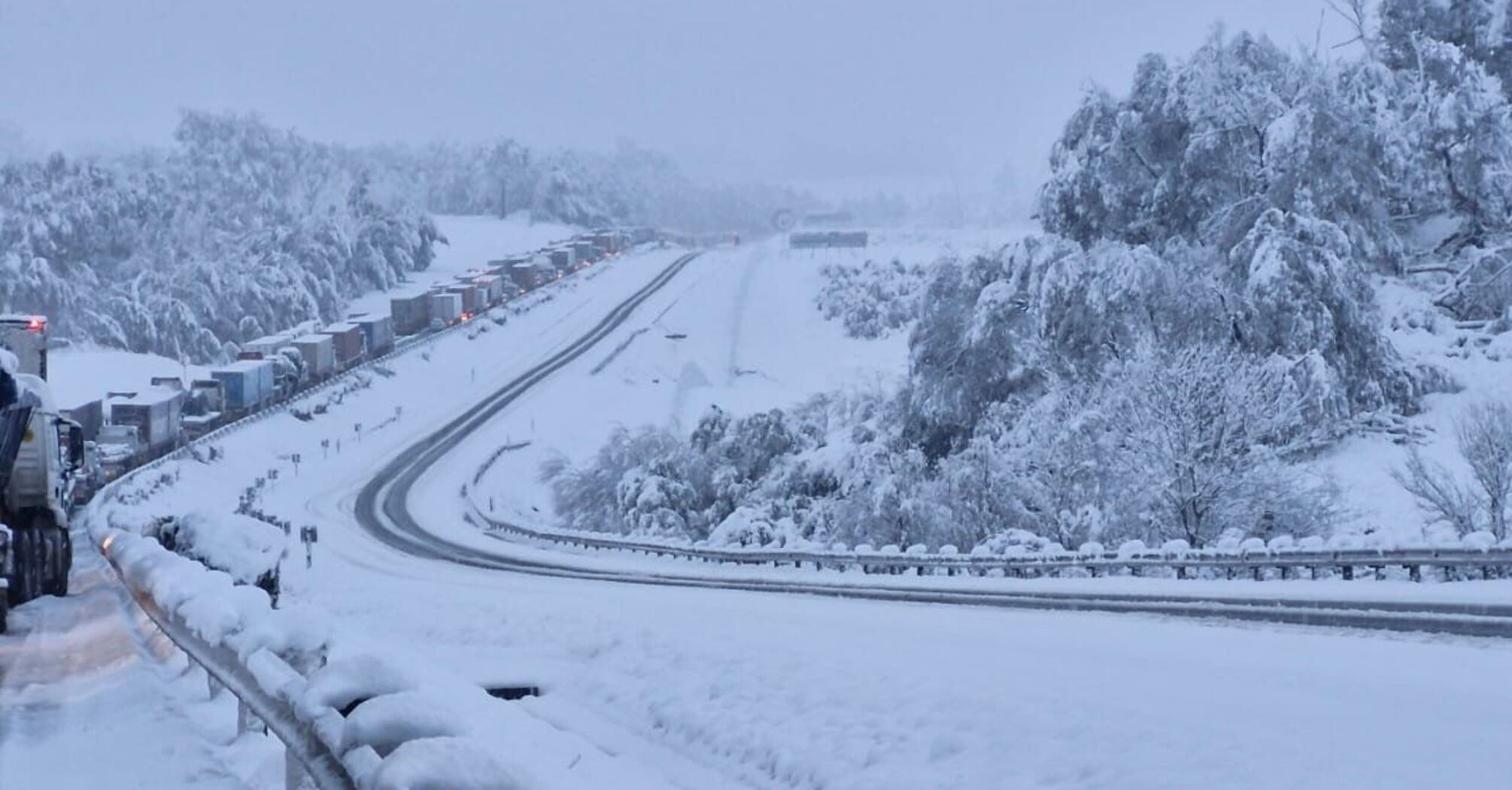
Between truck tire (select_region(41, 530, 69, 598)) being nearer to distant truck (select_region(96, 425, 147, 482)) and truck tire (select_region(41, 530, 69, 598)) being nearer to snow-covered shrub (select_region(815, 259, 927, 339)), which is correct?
distant truck (select_region(96, 425, 147, 482))

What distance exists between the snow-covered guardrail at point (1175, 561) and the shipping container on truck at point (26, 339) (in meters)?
17.0

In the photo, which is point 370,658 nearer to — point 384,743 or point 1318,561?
point 384,743

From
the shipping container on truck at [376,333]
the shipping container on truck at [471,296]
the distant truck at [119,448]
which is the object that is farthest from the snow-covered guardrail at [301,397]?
the shipping container on truck at [471,296]

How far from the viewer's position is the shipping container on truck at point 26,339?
82.2 ft

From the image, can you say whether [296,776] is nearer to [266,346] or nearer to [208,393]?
[208,393]

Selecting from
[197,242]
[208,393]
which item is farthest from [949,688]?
[197,242]

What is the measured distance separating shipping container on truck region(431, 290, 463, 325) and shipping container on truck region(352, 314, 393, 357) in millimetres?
14103

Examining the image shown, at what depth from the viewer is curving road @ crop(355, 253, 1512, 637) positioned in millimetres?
16453

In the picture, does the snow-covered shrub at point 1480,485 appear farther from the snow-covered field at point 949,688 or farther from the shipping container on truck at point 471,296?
the shipping container on truck at point 471,296

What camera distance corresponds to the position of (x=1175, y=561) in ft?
86.8

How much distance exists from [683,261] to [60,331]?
76.4 meters

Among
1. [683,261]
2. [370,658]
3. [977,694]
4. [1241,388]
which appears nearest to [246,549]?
[977,694]

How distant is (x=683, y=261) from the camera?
17812 cm

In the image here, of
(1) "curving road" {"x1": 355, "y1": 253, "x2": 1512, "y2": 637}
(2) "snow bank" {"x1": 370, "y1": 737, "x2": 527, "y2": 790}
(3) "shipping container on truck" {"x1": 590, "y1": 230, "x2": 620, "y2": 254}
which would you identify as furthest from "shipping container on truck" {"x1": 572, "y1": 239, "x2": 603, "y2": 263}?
(2) "snow bank" {"x1": 370, "y1": 737, "x2": 527, "y2": 790}
